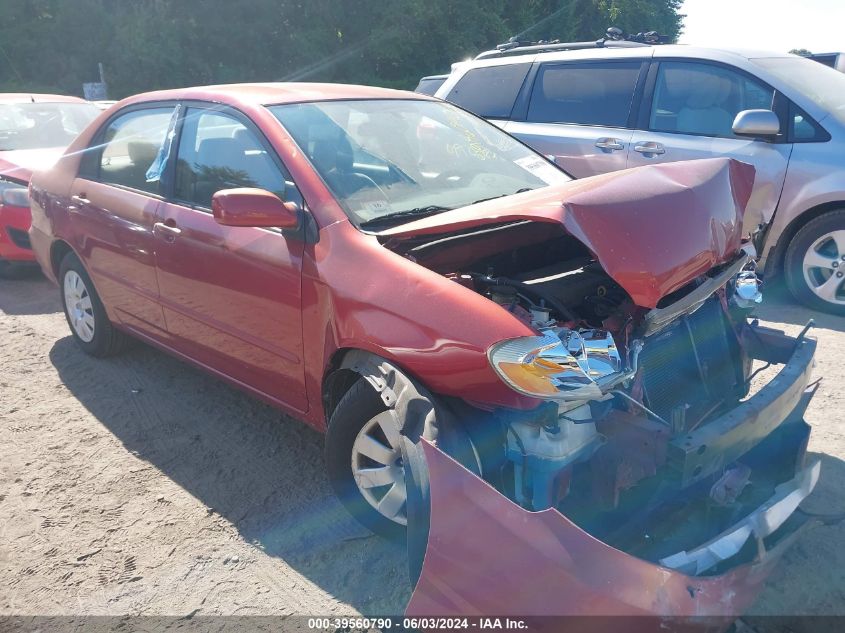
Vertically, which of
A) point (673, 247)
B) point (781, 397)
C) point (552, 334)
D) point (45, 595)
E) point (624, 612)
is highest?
point (673, 247)

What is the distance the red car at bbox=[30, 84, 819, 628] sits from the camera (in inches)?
78.1

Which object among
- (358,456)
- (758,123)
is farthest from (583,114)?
(358,456)

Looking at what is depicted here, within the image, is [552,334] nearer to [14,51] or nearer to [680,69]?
[680,69]

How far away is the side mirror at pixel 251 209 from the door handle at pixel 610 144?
12.2ft

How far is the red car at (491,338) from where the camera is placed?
198 centimetres

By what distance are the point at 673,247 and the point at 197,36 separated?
25540mm

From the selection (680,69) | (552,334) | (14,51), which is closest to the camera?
(552,334)

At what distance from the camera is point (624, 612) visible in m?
1.77

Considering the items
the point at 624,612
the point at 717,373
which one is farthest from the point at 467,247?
the point at 624,612

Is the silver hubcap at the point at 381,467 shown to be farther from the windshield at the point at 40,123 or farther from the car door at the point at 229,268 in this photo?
the windshield at the point at 40,123

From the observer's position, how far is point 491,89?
674cm

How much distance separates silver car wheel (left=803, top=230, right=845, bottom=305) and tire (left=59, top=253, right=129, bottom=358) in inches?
191

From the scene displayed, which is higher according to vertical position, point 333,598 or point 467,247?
point 467,247

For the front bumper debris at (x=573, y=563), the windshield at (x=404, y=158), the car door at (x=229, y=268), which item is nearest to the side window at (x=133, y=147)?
the car door at (x=229, y=268)
